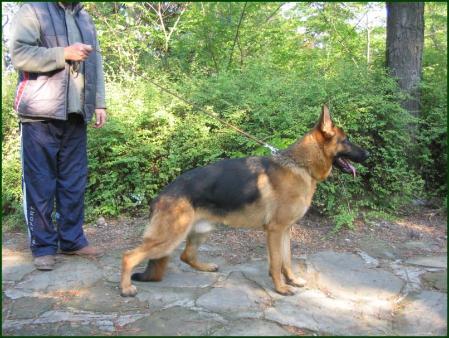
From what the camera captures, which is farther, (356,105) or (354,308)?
(356,105)

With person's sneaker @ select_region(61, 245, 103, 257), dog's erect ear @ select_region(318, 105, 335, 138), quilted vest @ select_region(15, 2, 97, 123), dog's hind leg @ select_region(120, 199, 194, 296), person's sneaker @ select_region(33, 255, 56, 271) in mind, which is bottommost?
person's sneaker @ select_region(61, 245, 103, 257)

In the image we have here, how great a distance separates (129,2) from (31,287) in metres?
7.56

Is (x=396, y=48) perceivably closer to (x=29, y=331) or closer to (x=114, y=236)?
(x=114, y=236)

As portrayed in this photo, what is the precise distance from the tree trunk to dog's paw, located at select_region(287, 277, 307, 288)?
4.13m

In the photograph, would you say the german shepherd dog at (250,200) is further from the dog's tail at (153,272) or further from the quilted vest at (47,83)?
the quilted vest at (47,83)

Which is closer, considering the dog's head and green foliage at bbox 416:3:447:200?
the dog's head

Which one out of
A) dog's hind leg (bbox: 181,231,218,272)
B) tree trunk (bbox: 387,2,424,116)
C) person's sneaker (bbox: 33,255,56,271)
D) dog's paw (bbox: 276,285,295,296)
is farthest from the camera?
tree trunk (bbox: 387,2,424,116)

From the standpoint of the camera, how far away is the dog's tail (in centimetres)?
403

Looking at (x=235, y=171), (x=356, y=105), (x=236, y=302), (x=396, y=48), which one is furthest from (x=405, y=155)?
(x=236, y=302)

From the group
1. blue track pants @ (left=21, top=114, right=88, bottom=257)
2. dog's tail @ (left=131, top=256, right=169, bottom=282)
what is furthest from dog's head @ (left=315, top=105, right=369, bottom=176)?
blue track pants @ (left=21, top=114, right=88, bottom=257)

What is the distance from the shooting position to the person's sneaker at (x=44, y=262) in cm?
430

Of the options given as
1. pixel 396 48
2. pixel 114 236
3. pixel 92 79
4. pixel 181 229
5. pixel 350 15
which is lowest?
pixel 114 236

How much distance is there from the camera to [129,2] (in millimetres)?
9508

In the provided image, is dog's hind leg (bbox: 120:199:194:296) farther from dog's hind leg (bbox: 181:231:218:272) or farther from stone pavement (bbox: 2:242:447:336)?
dog's hind leg (bbox: 181:231:218:272)
